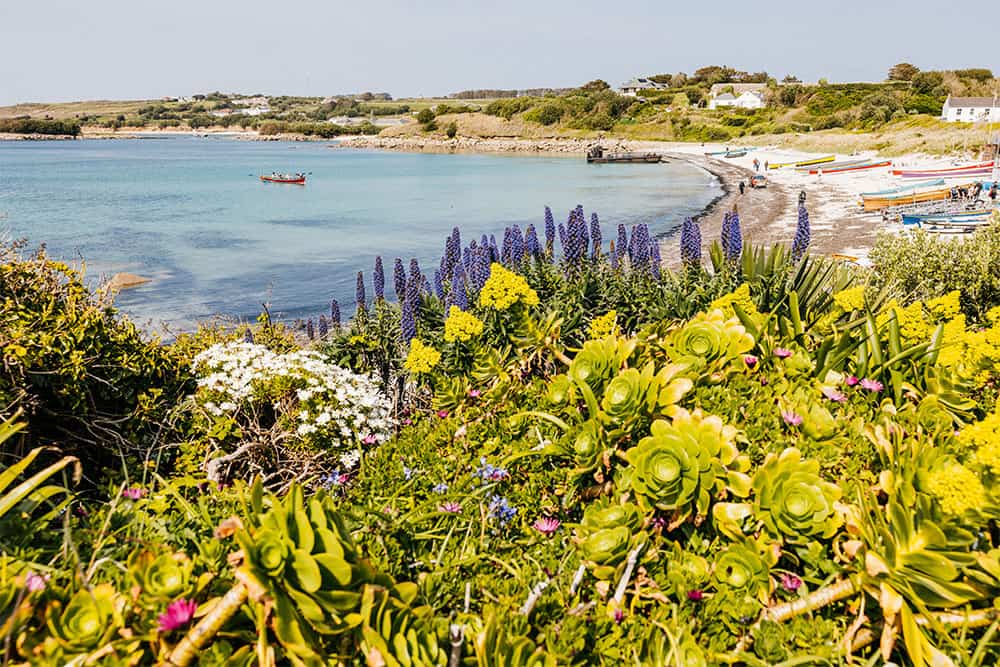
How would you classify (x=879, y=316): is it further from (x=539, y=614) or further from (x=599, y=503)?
(x=539, y=614)

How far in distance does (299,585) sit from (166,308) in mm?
18219

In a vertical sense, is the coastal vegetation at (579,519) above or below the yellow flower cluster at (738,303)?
below

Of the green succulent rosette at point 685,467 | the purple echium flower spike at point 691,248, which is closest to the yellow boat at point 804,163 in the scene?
the purple echium flower spike at point 691,248

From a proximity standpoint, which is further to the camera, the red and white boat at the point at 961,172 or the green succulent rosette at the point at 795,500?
the red and white boat at the point at 961,172

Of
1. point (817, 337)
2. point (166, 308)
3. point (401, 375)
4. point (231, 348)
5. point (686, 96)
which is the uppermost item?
point (686, 96)

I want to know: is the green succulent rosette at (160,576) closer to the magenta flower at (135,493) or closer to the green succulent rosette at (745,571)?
the magenta flower at (135,493)

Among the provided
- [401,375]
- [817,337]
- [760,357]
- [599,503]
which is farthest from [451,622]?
[401,375]

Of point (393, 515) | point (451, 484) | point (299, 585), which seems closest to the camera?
point (299, 585)

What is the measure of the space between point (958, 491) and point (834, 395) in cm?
88

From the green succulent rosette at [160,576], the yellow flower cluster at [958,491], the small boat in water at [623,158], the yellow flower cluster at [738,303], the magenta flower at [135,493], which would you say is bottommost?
the magenta flower at [135,493]

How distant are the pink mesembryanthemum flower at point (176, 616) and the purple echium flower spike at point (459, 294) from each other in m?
3.92

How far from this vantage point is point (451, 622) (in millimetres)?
1499

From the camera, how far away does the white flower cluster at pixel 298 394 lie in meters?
3.57

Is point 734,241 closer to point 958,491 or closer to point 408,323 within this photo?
point 408,323
